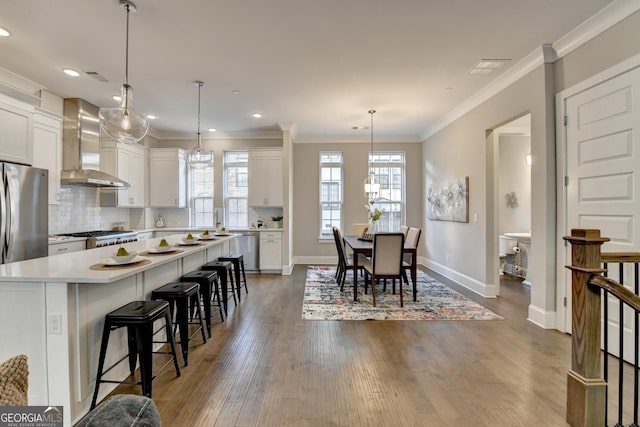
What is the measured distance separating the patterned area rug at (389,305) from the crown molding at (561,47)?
2.83 m

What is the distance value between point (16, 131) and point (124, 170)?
2145 millimetres

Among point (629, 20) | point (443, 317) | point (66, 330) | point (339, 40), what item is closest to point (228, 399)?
point (66, 330)

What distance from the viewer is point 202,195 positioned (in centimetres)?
693

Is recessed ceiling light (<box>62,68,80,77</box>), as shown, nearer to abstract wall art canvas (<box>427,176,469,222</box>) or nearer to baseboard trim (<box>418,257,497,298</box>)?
abstract wall art canvas (<box>427,176,469,222</box>)

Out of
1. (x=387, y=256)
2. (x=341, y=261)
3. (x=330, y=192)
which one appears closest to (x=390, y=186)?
(x=330, y=192)

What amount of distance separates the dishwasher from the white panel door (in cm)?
496

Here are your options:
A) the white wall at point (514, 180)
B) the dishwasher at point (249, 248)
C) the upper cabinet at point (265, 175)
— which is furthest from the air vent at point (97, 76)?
the white wall at point (514, 180)

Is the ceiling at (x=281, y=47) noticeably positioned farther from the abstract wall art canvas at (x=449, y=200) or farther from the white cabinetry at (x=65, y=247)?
the white cabinetry at (x=65, y=247)

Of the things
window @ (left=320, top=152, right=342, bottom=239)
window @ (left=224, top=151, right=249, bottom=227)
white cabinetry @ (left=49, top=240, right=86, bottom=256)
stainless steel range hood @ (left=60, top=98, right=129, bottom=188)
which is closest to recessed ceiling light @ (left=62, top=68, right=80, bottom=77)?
stainless steel range hood @ (left=60, top=98, right=129, bottom=188)

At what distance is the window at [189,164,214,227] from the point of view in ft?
22.7

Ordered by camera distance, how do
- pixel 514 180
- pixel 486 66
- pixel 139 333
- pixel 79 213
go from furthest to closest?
pixel 514 180
pixel 79 213
pixel 486 66
pixel 139 333

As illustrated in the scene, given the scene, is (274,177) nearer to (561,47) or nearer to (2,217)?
(2,217)

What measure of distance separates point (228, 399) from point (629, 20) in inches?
164

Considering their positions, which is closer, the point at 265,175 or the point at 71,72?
the point at 71,72
